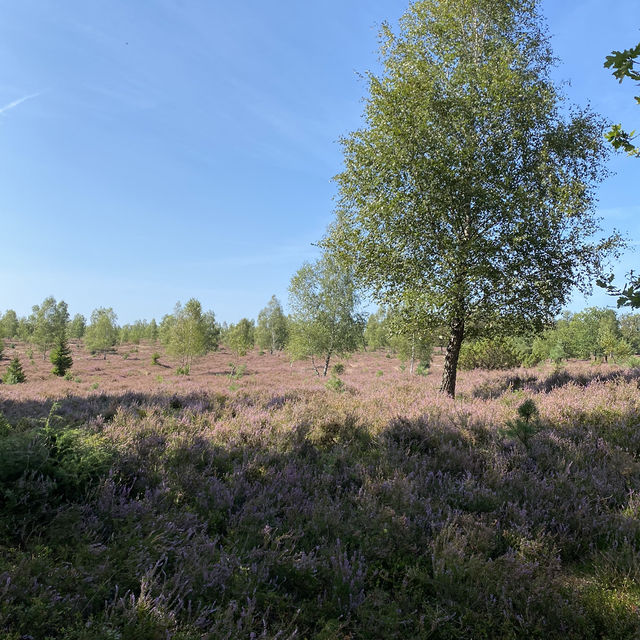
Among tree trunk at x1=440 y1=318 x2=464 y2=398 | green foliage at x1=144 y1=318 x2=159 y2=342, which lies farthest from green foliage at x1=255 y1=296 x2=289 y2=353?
tree trunk at x1=440 y1=318 x2=464 y2=398

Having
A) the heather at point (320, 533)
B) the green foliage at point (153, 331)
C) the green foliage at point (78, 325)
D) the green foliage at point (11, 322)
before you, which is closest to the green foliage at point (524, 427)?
the heather at point (320, 533)

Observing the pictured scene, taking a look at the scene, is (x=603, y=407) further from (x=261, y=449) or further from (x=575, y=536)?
(x=261, y=449)

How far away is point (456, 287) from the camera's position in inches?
363

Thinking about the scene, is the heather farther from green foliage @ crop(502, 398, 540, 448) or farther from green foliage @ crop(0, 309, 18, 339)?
green foliage @ crop(0, 309, 18, 339)

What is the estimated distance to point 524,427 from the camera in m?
5.85

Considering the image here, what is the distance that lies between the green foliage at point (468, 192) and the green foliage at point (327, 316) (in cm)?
2001

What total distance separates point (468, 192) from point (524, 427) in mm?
6236

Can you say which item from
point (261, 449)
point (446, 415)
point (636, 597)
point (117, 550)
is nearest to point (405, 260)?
point (446, 415)

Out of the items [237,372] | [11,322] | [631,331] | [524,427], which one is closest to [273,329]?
[237,372]

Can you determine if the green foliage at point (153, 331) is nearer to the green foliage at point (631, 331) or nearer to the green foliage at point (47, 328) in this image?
the green foliage at point (47, 328)

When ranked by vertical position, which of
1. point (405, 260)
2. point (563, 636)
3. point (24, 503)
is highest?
point (405, 260)

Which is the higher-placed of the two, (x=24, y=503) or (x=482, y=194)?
(x=482, y=194)

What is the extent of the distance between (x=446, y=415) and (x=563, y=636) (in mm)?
4685

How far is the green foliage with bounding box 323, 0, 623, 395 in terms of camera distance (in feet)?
30.6
